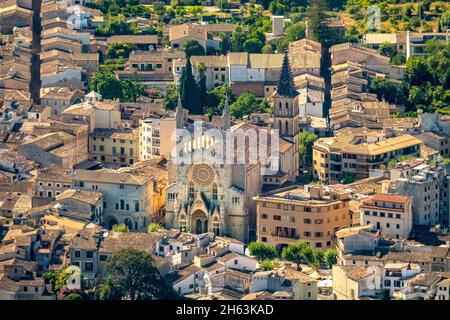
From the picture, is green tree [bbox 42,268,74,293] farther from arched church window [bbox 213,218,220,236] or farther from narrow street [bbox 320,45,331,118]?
narrow street [bbox 320,45,331,118]

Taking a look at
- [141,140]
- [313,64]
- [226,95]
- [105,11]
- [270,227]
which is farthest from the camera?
[105,11]

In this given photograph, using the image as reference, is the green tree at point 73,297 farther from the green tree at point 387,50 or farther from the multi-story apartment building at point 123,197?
the green tree at point 387,50

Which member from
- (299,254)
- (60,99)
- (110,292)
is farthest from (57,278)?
(60,99)

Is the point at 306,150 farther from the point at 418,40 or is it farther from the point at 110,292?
the point at 418,40

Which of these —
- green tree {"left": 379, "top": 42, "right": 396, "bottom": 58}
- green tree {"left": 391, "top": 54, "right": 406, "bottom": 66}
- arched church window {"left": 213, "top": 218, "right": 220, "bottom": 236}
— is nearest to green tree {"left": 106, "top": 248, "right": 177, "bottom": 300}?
arched church window {"left": 213, "top": 218, "right": 220, "bottom": 236}
